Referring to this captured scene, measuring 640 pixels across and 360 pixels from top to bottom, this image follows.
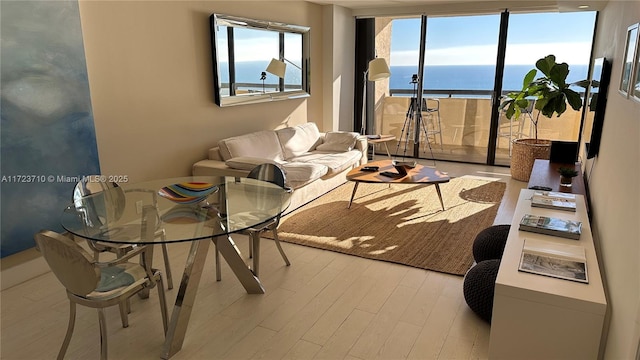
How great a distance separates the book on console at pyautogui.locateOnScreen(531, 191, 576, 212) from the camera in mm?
3037

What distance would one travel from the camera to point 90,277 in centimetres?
202

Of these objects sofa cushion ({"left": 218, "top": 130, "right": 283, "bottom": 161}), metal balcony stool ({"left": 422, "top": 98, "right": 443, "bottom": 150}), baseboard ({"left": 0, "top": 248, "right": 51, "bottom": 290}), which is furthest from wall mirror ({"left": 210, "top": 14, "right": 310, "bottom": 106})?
baseboard ({"left": 0, "top": 248, "right": 51, "bottom": 290})

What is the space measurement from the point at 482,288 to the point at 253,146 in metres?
3.12

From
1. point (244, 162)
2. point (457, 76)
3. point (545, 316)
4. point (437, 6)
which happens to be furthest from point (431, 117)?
point (545, 316)

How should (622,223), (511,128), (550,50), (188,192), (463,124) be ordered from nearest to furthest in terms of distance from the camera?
1. (622,223)
2. (188,192)
3. (550,50)
4. (511,128)
5. (463,124)

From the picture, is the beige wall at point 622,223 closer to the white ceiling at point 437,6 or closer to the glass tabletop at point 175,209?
the glass tabletop at point 175,209

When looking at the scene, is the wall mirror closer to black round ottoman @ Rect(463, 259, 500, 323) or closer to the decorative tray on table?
the decorative tray on table

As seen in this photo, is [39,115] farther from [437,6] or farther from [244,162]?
[437,6]

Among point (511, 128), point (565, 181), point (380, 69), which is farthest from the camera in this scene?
point (511, 128)

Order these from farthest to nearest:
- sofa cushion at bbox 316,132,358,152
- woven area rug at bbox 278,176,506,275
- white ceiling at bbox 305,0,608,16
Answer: white ceiling at bbox 305,0,608,16, sofa cushion at bbox 316,132,358,152, woven area rug at bbox 278,176,506,275

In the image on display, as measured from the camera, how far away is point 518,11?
618 centimetres

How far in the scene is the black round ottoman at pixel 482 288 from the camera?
256cm

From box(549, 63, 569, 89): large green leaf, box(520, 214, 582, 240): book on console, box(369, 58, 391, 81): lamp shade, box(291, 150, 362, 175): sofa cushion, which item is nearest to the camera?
box(520, 214, 582, 240): book on console

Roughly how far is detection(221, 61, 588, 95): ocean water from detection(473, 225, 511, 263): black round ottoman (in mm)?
3416
